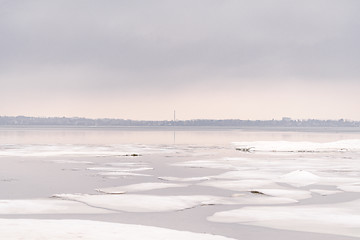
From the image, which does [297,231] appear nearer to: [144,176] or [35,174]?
[144,176]

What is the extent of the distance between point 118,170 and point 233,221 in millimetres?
10650

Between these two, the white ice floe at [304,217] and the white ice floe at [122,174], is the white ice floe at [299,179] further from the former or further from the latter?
the white ice floe at [122,174]

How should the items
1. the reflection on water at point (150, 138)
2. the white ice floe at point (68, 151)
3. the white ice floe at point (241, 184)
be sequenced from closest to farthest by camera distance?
the white ice floe at point (241, 184)
the white ice floe at point (68, 151)
the reflection on water at point (150, 138)

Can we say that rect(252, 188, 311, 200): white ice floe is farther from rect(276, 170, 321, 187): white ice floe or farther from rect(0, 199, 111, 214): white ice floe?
rect(0, 199, 111, 214): white ice floe

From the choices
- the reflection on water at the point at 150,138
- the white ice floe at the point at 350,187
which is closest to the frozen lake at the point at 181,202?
the white ice floe at the point at 350,187

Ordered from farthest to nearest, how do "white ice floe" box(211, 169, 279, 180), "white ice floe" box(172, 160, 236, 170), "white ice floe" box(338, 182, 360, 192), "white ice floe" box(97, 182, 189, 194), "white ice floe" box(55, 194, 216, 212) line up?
1. "white ice floe" box(172, 160, 236, 170)
2. "white ice floe" box(211, 169, 279, 180)
3. "white ice floe" box(338, 182, 360, 192)
4. "white ice floe" box(97, 182, 189, 194)
5. "white ice floe" box(55, 194, 216, 212)

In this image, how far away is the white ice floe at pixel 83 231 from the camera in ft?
25.3

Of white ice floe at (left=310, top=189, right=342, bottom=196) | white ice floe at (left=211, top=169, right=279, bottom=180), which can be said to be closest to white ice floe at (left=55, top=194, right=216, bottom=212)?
white ice floe at (left=310, top=189, right=342, bottom=196)

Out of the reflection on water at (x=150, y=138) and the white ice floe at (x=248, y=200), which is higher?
the reflection on water at (x=150, y=138)

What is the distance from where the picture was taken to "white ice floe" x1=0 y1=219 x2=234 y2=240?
25.3 ft

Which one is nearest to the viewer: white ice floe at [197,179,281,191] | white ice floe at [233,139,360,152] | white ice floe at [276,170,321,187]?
white ice floe at [197,179,281,191]

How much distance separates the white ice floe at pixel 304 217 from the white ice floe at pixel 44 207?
279cm

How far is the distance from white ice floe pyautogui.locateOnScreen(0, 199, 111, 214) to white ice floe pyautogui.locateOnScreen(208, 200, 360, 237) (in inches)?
110

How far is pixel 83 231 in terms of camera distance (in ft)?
26.5
